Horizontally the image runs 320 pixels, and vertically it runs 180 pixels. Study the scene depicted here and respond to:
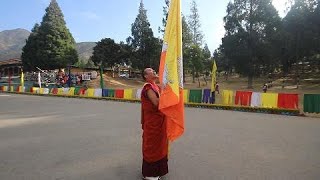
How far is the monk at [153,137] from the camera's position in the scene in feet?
19.0

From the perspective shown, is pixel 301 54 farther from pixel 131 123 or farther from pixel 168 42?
pixel 168 42

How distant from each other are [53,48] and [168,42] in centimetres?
5983

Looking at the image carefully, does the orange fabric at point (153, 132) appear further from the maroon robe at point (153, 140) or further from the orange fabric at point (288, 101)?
the orange fabric at point (288, 101)

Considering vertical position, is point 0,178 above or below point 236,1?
below

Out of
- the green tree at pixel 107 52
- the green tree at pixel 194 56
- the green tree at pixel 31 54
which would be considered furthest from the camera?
the green tree at pixel 107 52

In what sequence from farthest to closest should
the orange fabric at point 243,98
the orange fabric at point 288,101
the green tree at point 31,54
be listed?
the green tree at point 31,54 < the orange fabric at point 243,98 < the orange fabric at point 288,101

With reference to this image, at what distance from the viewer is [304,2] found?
47219 mm

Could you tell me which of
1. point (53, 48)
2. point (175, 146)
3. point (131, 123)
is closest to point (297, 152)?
point (175, 146)

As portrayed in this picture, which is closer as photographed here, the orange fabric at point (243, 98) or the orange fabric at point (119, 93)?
the orange fabric at point (243, 98)

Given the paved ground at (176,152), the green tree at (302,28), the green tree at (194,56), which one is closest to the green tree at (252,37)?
the green tree at (302,28)

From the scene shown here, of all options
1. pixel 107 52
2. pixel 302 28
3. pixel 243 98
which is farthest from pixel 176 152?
Result: pixel 107 52

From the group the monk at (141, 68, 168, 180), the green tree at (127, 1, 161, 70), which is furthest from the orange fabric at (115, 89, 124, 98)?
the green tree at (127, 1, 161, 70)

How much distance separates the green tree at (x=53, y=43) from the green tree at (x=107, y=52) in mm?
3814

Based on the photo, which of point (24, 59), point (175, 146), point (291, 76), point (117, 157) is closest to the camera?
point (117, 157)
